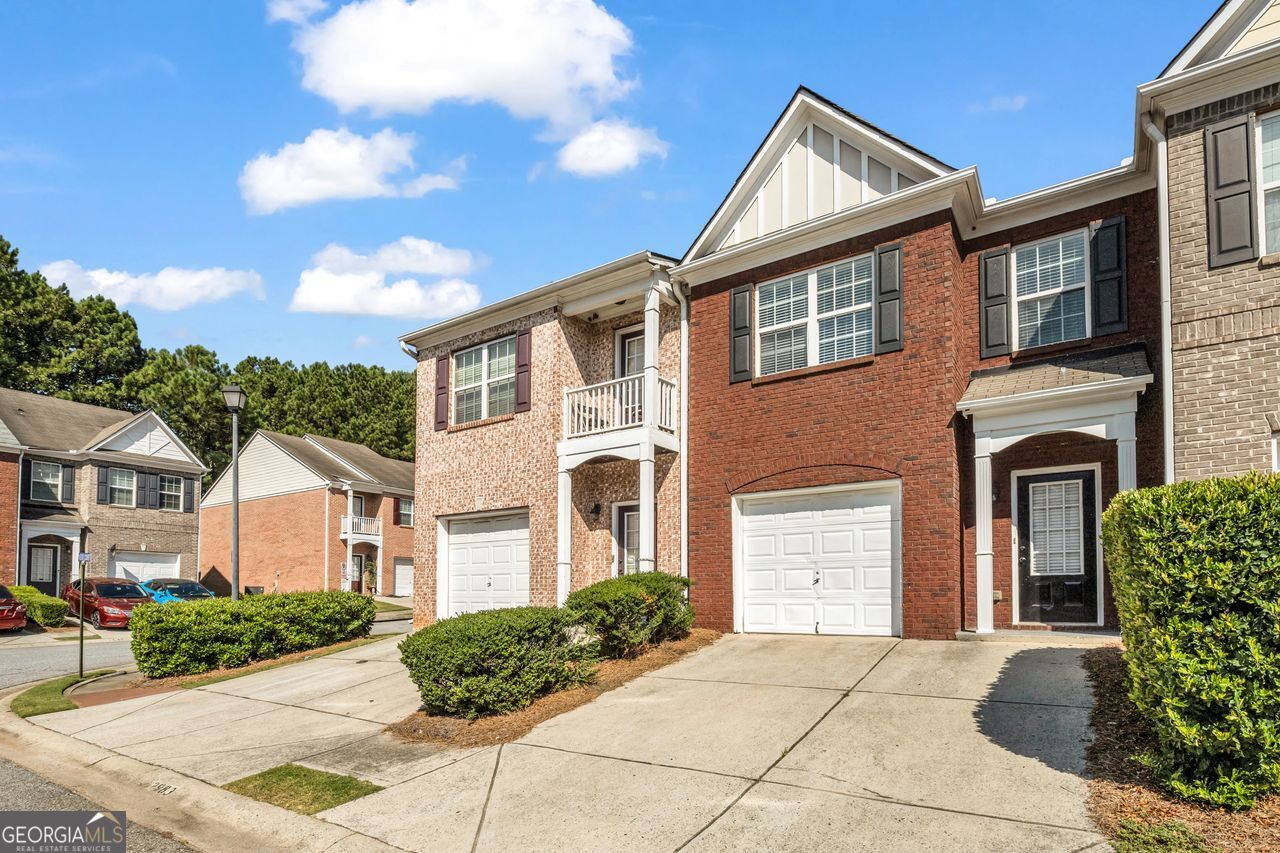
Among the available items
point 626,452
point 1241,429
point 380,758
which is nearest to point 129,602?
point 626,452

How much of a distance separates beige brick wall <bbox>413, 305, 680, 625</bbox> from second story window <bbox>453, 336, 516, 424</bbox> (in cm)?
25

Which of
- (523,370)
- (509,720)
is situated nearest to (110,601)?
(523,370)

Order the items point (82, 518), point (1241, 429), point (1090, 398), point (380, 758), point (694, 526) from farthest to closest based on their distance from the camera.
Answer: point (82, 518), point (694, 526), point (1090, 398), point (1241, 429), point (380, 758)

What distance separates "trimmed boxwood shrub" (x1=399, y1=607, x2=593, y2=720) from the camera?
9.67 m

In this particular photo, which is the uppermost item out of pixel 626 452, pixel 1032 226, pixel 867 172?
pixel 867 172

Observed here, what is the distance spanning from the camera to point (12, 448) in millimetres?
31531

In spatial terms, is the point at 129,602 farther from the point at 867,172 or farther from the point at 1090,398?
the point at 1090,398

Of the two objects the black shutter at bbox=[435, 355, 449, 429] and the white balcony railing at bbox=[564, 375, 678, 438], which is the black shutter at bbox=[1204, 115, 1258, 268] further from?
the black shutter at bbox=[435, 355, 449, 429]

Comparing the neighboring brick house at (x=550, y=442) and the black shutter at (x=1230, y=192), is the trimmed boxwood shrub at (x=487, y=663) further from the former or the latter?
the black shutter at (x=1230, y=192)

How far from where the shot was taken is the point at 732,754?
7.70 m

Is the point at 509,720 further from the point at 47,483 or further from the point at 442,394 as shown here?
the point at 47,483

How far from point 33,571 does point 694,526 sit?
29.9 m

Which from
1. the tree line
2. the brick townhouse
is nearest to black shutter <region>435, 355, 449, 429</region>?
the brick townhouse

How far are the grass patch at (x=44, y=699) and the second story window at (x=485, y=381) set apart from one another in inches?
321
